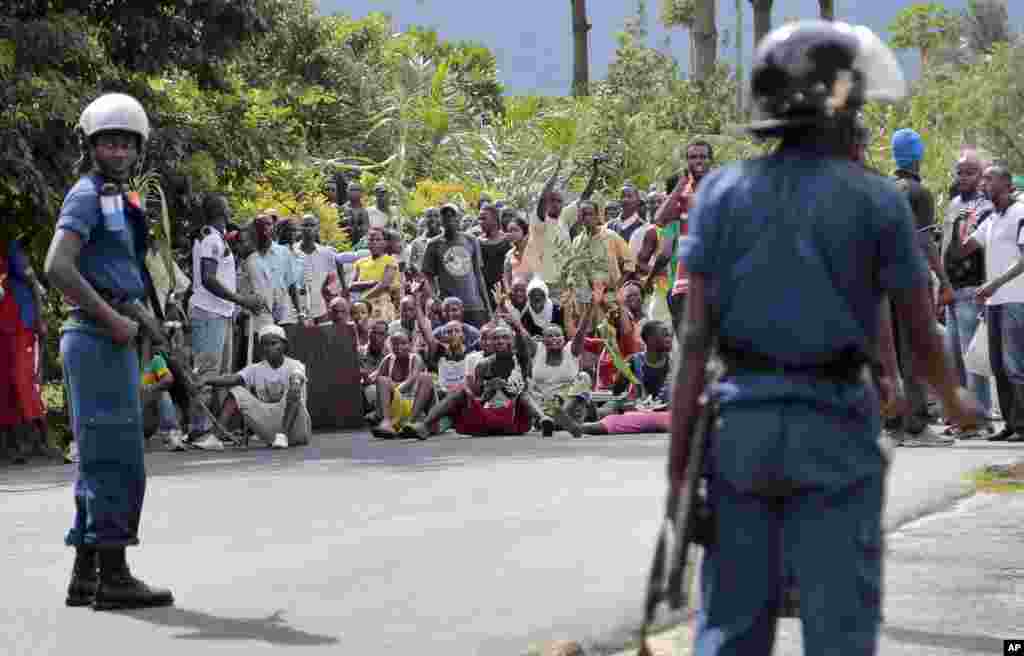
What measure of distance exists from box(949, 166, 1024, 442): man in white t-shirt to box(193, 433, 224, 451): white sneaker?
572 cm

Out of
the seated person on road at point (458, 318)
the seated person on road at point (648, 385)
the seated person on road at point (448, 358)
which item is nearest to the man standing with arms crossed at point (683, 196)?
the seated person on road at point (648, 385)

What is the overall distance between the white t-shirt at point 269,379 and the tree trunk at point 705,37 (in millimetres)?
23318

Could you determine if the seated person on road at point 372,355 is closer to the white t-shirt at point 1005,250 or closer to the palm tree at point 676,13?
the white t-shirt at point 1005,250

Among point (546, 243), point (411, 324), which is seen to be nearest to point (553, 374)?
point (411, 324)

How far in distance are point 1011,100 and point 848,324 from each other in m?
42.9

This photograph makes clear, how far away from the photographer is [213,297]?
55.4ft

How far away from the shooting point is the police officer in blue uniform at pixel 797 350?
167 inches

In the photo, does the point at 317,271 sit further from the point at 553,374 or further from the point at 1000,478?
the point at 1000,478

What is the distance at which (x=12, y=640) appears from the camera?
7371mm

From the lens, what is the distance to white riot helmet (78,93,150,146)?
25.3ft

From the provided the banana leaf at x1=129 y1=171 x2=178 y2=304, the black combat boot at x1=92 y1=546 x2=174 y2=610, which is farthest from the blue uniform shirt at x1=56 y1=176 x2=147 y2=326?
the banana leaf at x1=129 y1=171 x2=178 y2=304

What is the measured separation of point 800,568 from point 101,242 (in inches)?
166

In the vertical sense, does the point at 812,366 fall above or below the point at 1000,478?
above

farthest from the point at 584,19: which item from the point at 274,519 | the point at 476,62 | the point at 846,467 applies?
the point at 846,467
